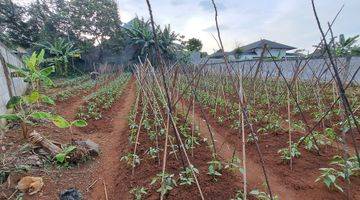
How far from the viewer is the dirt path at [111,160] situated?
392cm

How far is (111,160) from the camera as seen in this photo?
5.12 meters

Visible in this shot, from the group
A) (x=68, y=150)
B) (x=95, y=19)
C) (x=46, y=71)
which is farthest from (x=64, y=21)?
(x=68, y=150)

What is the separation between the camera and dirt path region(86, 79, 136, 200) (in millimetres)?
3924

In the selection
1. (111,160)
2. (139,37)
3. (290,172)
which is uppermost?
(139,37)

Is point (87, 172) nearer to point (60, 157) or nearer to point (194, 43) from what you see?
point (60, 157)

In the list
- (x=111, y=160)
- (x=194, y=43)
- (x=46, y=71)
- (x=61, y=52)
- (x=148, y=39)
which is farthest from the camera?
(x=194, y=43)

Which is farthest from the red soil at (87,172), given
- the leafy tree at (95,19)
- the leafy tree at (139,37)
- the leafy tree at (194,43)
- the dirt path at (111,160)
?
the leafy tree at (194,43)

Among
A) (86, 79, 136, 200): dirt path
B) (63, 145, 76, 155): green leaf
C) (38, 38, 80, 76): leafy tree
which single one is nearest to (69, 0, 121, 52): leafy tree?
(38, 38, 80, 76): leafy tree

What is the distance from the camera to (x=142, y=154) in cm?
489

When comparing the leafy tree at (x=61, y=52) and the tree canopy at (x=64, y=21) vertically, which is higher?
the tree canopy at (x=64, y=21)

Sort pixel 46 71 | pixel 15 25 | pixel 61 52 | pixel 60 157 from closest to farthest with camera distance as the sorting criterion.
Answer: pixel 60 157, pixel 46 71, pixel 61 52, pixel 15 25

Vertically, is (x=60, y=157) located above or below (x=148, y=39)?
below

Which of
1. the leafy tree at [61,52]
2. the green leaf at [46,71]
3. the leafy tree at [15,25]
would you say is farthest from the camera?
the leafy tree at [15,25]

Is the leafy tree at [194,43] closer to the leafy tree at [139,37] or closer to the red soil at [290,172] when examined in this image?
the leafy tree at [139,37]
